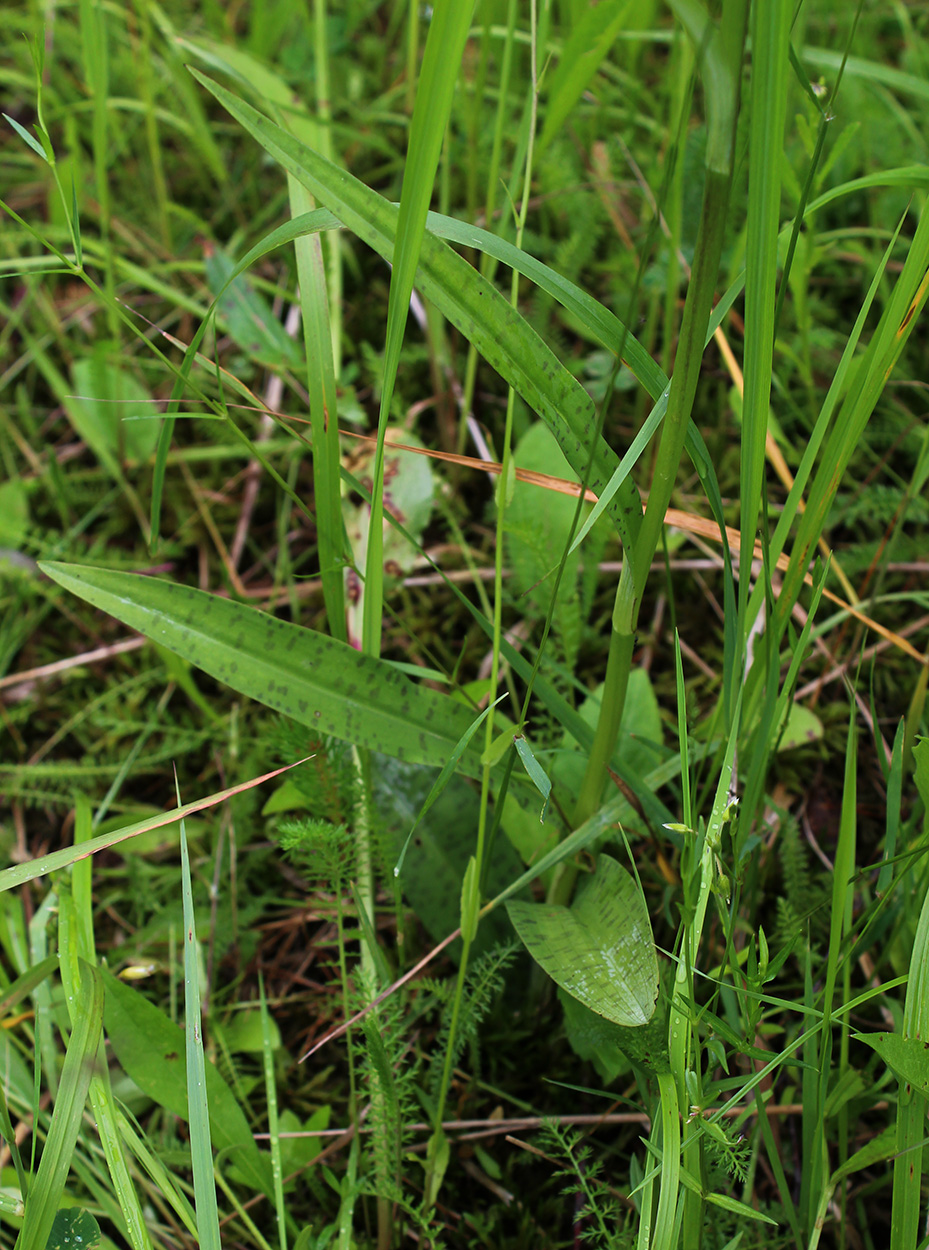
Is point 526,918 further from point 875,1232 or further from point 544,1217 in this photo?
point 875,1232

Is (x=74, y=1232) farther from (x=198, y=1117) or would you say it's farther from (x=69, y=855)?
(x=69, y=855)

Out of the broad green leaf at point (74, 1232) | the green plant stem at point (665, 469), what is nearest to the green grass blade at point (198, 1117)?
the broad green leaf at point (74, 1232)

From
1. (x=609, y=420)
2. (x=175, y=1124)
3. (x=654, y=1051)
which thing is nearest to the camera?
(x=654, y=1051)

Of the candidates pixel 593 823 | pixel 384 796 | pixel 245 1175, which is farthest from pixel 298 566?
pixel 245 1175

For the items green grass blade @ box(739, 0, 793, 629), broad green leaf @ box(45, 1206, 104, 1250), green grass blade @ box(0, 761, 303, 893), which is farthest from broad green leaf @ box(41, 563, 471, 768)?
broad green leaf @ box(45, 1206, 104, 1250)

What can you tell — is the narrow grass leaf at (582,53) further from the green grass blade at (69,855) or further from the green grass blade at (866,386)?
the green grass blade at (69,855)

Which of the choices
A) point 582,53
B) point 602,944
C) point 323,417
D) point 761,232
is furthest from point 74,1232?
point 582,53

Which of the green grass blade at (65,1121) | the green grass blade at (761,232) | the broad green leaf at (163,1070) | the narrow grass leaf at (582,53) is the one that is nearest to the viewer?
the green grass blade at (761,232)
